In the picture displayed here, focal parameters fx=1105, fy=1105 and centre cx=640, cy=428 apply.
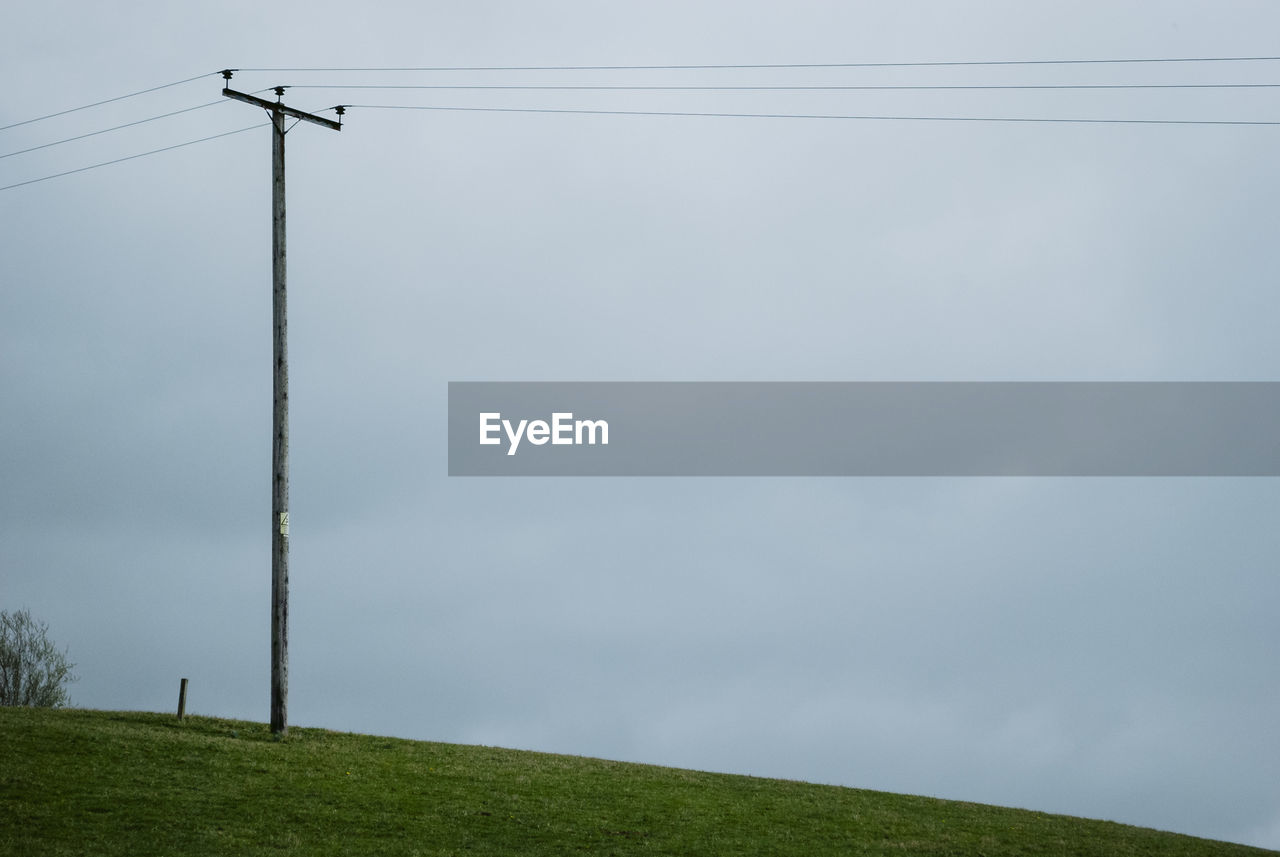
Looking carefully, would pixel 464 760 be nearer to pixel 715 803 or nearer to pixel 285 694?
pixel 285 694

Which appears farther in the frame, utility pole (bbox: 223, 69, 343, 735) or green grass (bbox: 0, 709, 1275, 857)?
utility pole (bbox: 223, 69, 343, 735)

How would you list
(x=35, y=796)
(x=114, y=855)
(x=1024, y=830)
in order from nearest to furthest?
(x=114, y=855)
(x=35, y=796)
(x=1024, y=830)

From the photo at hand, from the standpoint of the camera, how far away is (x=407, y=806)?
21.5 m

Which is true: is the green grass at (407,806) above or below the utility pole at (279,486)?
below

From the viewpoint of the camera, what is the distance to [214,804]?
20.2 m

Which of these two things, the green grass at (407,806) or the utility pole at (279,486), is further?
the utility pole at (279,486)

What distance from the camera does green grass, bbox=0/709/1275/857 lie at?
1853 centimetres

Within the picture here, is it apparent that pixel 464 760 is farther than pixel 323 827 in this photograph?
Yes

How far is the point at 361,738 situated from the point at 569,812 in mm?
9085

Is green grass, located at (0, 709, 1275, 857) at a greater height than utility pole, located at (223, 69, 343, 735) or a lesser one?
lesser

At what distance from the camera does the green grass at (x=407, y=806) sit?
1853 centimetres

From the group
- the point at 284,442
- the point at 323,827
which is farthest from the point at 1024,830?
the point at 284,442

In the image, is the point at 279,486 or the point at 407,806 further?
the point at 279,486

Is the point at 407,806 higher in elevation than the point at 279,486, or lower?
lower
